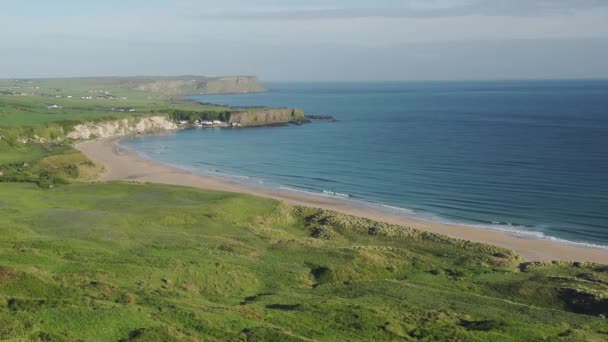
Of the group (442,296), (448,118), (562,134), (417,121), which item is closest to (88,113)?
(417,121)

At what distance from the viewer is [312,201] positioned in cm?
7312

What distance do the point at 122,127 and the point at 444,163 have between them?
3446 inches

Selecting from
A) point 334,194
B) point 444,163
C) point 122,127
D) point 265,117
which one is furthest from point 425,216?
point 265,117

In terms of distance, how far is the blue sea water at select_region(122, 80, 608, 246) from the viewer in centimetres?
6588

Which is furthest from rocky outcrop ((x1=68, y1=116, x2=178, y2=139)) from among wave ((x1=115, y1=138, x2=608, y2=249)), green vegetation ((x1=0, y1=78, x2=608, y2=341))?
green vegetation ((x1=0, y1=78, x2=608, y2=341))

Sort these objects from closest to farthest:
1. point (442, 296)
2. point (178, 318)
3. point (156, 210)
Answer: point (178, 318), point (442, 296), point (156, 210)

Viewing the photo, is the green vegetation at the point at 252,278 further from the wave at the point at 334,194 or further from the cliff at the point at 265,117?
the cliff at the point at 265,117

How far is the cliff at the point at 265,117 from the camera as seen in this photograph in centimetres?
17725

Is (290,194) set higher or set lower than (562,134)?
lower

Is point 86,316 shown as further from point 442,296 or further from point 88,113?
point 88,113

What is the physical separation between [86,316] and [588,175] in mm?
75156

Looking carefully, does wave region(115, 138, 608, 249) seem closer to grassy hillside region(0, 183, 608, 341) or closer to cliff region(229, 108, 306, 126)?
grassy hillside region(0, 183, 608, 341)

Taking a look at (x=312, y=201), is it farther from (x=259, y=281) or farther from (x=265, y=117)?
(x=265, y=117)

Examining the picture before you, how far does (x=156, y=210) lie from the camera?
55219 mm
